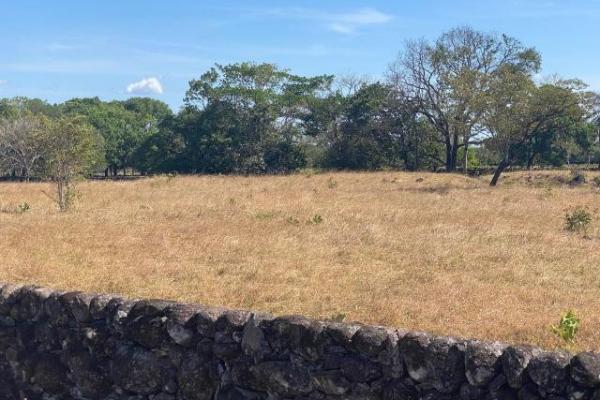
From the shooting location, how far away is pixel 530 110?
104 feet

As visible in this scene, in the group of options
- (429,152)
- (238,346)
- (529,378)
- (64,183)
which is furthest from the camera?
(429,152)

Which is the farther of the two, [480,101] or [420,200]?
[480,101]

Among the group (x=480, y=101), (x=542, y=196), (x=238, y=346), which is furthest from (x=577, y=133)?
(x=238, y=346)

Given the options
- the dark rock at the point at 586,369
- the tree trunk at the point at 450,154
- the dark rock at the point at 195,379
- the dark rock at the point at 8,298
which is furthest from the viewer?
the tree trunk at the point at 450,154

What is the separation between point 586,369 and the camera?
11.1ft

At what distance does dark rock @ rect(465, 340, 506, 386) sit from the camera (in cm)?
365

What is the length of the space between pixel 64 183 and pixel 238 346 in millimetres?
18712

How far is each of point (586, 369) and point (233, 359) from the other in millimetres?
2259

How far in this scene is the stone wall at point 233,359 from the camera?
12.0 ft

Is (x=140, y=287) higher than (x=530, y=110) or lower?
lower

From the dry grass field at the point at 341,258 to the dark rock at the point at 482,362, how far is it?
328 cm

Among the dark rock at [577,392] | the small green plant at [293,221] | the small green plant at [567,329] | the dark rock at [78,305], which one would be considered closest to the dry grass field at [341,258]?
the small green plant at [293,221]

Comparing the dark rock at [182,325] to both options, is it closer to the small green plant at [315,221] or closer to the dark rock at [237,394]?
the dark rock at [237,394]

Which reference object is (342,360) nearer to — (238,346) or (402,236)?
(238,346)
